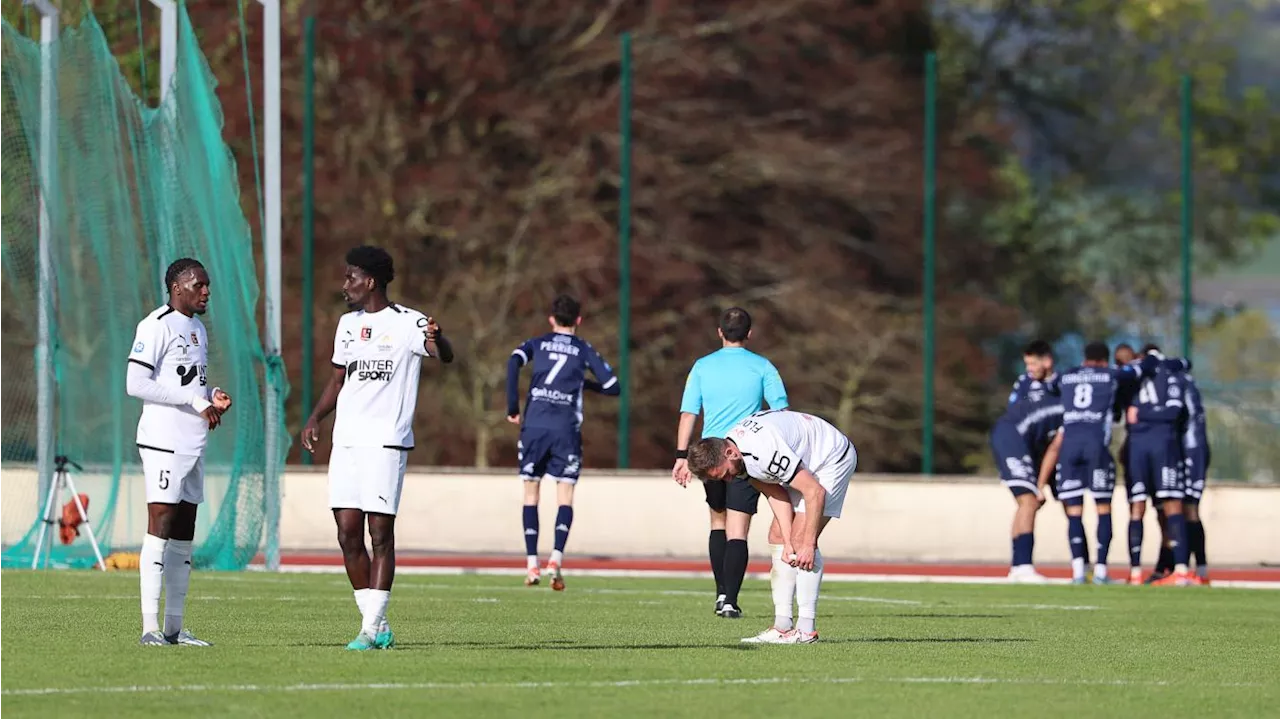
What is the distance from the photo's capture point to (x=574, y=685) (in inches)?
408

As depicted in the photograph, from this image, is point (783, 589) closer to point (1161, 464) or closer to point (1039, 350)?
point (1161, 464)

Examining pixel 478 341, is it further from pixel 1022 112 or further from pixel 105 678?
pixel 105 678

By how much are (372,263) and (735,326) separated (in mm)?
3590

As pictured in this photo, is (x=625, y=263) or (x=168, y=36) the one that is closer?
(x=168, y=36)

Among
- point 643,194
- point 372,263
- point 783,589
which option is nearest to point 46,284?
point 372,263

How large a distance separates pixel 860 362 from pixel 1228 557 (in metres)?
10.7

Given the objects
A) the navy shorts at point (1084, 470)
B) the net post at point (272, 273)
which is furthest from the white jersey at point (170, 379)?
the navy shorts at point (1084, 470)

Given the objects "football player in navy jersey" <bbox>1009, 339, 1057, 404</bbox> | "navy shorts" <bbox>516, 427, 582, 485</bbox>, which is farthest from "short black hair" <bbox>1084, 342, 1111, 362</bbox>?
"navy shorts" <bbox>516, 427, 582, 485</bbox>

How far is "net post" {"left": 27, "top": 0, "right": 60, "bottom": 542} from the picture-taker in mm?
20109

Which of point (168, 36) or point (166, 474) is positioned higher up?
point (168, 36)

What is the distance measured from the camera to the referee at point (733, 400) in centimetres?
1443

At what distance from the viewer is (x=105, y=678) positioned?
1038 cm

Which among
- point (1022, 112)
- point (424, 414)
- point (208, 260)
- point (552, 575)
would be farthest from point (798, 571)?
point (1022, 112)

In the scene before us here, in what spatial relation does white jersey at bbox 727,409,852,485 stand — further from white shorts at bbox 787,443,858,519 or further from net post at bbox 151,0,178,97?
net post at bbox 151,0,178,97
